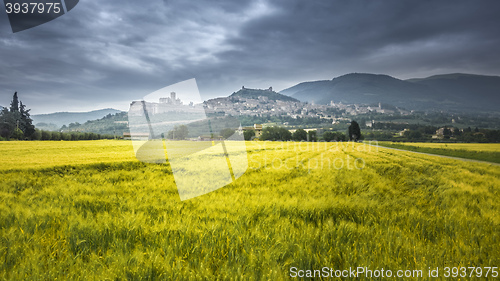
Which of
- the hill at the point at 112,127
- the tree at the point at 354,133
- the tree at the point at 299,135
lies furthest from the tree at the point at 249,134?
the tree at the point at 354,133

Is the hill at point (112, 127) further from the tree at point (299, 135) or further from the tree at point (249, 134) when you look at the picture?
the tree at point (299, 135)

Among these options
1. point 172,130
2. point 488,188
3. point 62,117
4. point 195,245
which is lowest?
point 488,188

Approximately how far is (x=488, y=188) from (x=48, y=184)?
14.7 m

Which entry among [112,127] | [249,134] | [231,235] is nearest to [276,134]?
[249,134]

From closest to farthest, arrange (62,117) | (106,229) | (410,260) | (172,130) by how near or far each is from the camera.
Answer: (410,260) < (106,229) < (172,130) < (62,117)

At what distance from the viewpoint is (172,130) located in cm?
603

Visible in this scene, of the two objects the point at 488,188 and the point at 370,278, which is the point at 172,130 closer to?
the point at 370,278

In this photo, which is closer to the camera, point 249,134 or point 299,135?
point 249,134

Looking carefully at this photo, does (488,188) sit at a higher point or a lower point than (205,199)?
lower

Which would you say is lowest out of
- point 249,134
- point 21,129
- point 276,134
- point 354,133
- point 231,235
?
point 354,133

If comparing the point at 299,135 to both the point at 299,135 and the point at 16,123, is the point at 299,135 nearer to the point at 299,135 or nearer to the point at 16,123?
the point at 299,135

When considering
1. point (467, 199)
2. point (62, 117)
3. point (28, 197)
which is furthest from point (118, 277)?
point (62, 117)

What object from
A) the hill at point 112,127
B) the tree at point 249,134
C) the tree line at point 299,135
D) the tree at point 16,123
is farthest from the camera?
the tree line at point 299,135

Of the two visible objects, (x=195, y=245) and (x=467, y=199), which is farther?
(x=467, y=199)
